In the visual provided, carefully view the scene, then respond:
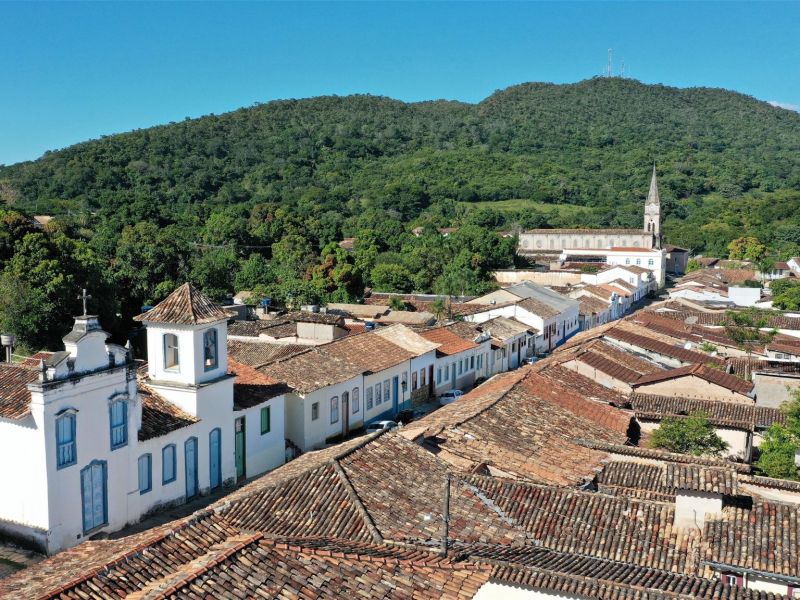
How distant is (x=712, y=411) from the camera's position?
1069 inches

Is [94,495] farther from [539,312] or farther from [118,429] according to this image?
[539,312]

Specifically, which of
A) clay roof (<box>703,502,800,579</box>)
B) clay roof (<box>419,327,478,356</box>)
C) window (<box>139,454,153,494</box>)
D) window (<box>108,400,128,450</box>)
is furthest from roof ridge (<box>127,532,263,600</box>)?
clay roof (<box>419,327,478,356</box>)

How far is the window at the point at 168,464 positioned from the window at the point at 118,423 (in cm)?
155

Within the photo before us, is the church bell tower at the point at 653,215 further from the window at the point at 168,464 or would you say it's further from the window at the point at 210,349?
the window at the point at 168,464

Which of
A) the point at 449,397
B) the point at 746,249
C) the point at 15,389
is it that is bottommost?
the point at 449,397

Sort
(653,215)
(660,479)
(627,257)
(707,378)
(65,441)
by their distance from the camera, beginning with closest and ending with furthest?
(65,441) < (660,479) < (707,378) < (627,257) < (653,215)

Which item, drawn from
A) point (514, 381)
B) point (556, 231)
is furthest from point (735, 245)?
point (514, 381)

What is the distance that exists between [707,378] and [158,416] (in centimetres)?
1943

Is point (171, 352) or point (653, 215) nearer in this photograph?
point (171, 352)

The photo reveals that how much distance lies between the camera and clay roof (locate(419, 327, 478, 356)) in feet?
120

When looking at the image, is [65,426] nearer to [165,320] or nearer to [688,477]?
[165,320]

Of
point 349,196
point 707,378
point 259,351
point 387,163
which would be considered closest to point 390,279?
point 259,351

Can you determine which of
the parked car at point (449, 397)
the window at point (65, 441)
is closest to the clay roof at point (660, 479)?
the window at point (65, 441)

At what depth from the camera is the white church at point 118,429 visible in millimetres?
17375
